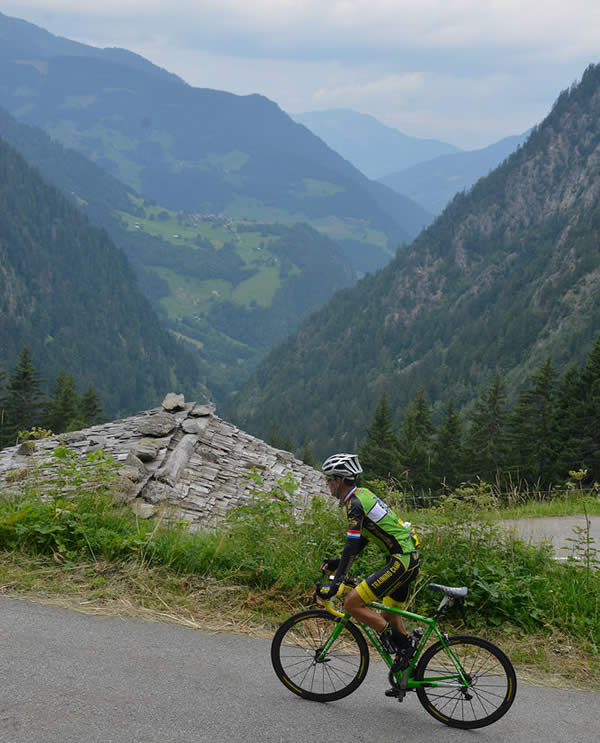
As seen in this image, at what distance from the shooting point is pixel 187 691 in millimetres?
5824

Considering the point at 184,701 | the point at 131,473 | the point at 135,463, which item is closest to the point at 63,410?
the point at 135,463

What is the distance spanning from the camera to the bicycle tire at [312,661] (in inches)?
238

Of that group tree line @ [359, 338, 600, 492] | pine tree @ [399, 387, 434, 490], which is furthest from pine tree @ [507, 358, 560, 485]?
pine tree @ [399, 387, 434, 490]

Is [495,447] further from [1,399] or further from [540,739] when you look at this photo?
[540,739]

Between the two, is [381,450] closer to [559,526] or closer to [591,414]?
[591,414]

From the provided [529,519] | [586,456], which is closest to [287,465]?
[529,519]

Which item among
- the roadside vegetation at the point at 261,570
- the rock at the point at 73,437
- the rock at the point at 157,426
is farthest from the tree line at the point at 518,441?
the roadside vegetation at the point at 261,570

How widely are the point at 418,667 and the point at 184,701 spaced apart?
213 centimetres

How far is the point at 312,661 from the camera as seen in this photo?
20.0 feet

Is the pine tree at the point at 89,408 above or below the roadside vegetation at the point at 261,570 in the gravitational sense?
below

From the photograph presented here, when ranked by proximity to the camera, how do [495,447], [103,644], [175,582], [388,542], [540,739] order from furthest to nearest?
[495,447] < [175,582] < [103,644] < [388,542] < [540,739]

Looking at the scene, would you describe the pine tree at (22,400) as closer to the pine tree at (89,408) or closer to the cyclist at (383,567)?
the pine tree at (89,408)

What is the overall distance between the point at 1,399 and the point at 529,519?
57130mm

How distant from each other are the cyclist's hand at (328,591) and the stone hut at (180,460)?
540 centimetres
